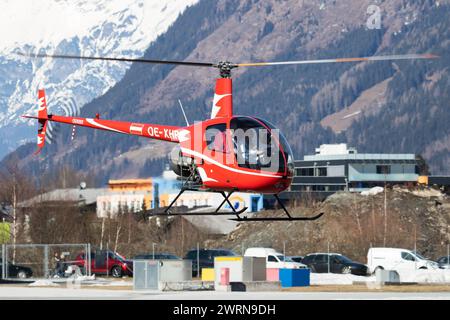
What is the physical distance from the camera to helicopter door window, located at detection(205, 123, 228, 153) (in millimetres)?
37500

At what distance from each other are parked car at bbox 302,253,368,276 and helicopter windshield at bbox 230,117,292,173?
103ft

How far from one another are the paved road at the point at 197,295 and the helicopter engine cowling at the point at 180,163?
5519mm

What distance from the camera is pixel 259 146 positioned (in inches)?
1457

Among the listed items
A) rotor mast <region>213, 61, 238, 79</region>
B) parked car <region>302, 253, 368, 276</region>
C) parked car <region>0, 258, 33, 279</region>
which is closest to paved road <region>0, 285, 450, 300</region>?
rotor mast <region>213, 61, 238, 79</region>

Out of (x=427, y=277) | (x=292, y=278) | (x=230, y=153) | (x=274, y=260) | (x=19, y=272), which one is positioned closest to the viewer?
(x=230, y=153)

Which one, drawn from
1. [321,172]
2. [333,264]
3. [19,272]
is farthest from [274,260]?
[321,172]

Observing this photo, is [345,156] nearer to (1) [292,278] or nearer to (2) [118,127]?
(1) [292,278]

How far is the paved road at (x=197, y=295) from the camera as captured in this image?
44.1 meters

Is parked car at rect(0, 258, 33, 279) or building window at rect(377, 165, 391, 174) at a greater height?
building window at rect(377, 165, 391, 174)

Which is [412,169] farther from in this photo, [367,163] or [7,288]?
[7,288]

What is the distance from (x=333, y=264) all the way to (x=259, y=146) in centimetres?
3300

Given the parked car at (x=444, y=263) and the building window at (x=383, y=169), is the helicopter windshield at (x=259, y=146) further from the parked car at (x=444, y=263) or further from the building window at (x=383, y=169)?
the building window at (x=383, y=169)

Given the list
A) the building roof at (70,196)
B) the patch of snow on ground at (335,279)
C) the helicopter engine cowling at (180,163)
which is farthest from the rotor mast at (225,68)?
the building roof at (70,196)

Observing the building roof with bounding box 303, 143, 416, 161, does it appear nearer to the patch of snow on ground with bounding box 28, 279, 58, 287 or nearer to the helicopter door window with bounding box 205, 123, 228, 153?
the patch of snow on ground with bounding box 28, 279, 58, 287
